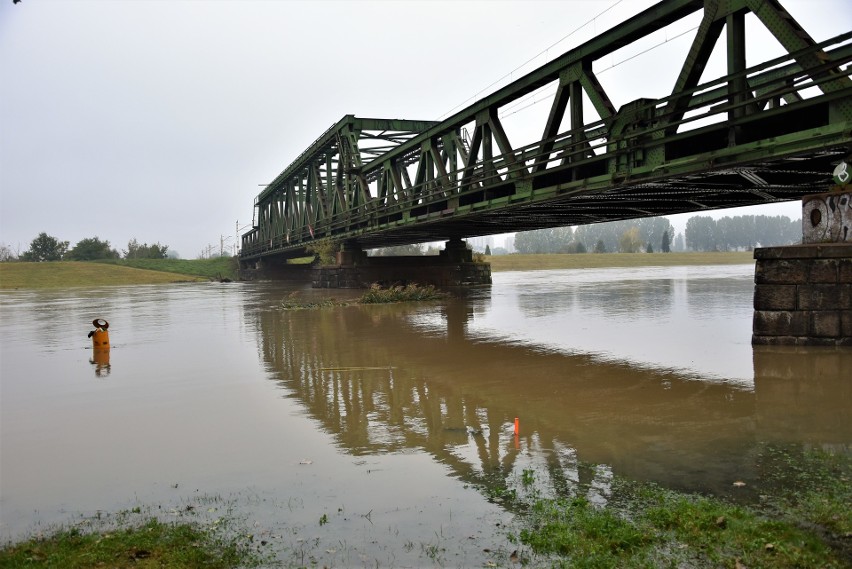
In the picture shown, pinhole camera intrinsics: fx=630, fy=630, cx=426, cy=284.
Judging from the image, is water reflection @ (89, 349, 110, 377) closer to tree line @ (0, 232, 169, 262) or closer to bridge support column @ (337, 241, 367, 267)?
bridge support column @ (337, 241, 367, 267)

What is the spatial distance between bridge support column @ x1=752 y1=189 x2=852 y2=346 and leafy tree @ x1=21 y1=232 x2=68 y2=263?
446ft

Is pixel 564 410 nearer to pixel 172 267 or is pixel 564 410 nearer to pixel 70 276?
pixel 70 276

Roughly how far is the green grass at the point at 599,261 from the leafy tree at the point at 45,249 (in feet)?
280

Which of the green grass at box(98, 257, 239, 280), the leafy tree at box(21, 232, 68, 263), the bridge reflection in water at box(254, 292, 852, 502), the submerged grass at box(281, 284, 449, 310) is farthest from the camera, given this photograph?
the leafy tree at box(21, 232, 68, 263)

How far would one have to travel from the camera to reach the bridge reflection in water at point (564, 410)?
6254mm

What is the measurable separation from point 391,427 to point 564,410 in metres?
2.40

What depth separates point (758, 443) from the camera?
6727 millimetres

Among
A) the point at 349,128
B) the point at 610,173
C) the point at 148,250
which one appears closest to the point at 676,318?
the point at 610,173

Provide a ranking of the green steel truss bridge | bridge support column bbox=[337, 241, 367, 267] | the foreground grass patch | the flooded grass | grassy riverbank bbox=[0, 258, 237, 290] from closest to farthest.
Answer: the foreground grass patch < the green steel truss bridge < the flooded grass < bridge support column bbox=[337, 241, 367, 267] < grassy riverbank bbox=[0, 258, 237, 290]

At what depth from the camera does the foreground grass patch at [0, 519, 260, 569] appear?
4371 mm

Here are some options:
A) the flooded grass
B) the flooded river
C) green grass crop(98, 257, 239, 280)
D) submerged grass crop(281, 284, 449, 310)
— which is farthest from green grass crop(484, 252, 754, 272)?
the flooded river

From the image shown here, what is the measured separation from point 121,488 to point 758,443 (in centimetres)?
653

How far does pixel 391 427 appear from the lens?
26.1ft

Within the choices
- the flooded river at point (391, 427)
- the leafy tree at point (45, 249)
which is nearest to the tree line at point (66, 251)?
the leafy tree at point (45, 249)
